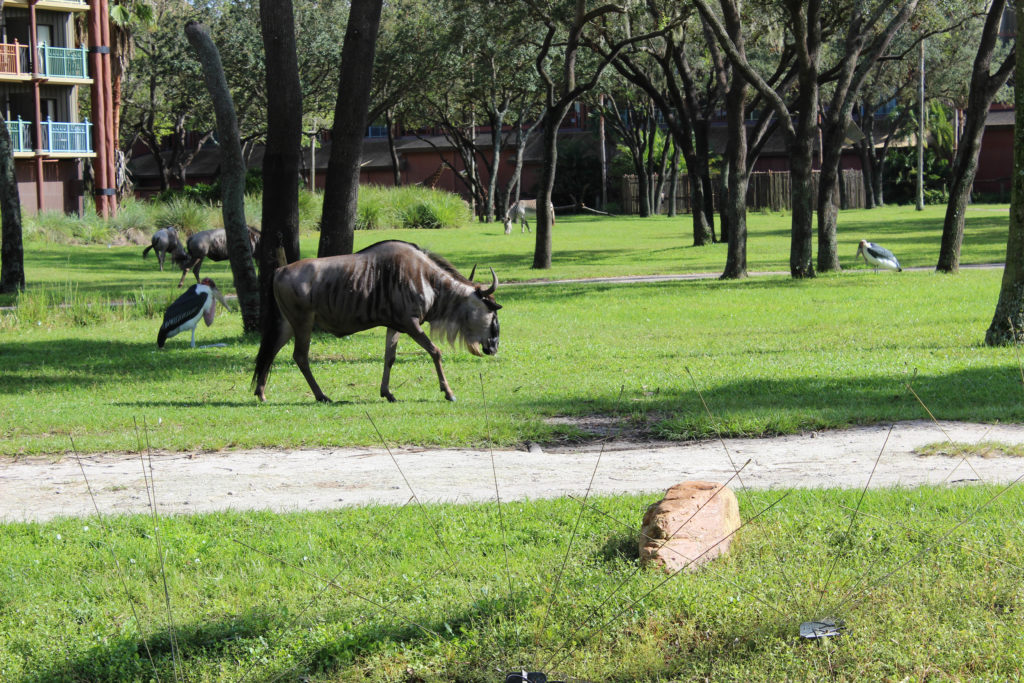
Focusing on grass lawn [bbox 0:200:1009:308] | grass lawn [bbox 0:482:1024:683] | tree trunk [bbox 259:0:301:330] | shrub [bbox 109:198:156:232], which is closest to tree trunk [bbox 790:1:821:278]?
grass lawn [bbox 0:200:1009:308]

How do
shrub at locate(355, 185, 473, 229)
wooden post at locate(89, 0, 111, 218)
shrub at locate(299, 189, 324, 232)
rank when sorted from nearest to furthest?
shrub at locate(299, 189, 324, 232) → wooden post at locate(89, 0, 111, 218) → shrub at locate(355, 185, 473, 229)

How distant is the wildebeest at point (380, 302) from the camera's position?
1173cm

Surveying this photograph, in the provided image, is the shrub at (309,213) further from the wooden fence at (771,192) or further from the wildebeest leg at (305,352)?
the wildebeest leg at (305,352)

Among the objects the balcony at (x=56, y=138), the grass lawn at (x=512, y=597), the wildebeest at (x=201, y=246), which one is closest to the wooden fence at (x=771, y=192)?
the balcony at (x=56, y=138)

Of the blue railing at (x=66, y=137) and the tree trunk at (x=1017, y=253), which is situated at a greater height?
the blue railing at (x=66, y=137)

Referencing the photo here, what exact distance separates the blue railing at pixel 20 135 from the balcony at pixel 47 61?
1.98 m

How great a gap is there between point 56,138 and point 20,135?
1.88 m

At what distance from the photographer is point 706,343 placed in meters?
15.2

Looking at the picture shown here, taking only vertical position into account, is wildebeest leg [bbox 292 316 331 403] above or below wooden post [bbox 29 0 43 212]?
below

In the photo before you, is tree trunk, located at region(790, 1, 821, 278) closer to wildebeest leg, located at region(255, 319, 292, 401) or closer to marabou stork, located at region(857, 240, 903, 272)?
marabou stork, located at region(857, 240, 903, 272)

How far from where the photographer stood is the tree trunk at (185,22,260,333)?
655 inches

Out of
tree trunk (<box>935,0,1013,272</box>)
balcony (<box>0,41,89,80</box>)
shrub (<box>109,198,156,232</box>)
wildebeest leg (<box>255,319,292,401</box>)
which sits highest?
balcony (<box>0,41,89,80</box>)

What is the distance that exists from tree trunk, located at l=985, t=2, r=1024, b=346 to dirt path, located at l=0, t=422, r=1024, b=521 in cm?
412

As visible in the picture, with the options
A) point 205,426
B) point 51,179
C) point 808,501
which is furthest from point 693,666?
point 51,179
